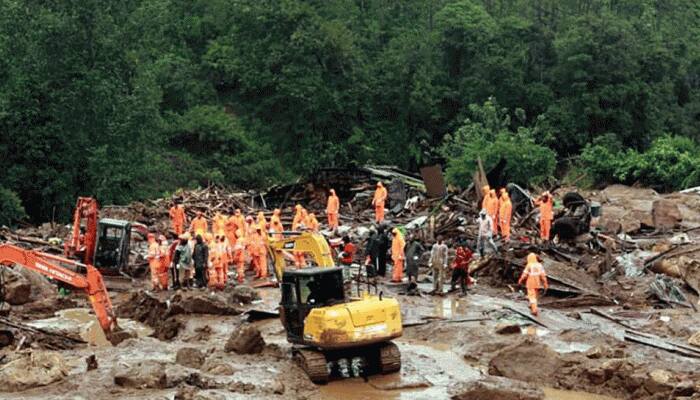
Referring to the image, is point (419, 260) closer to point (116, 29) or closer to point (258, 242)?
point (258, 242)

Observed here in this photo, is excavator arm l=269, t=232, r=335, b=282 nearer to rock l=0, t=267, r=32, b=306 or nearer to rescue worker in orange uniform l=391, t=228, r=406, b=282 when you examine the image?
rescue worker in orange uniform l=391, t=228, r=406, b=282

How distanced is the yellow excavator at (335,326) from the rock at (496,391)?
1.68 metres

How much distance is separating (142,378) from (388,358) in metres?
4.34

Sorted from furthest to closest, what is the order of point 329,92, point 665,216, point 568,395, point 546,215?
1. point 329,92
2. point 665,216
3. point 546,215
4. point 568,395

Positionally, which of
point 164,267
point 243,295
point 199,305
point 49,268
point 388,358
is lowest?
point 243,295

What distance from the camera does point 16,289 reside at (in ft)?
89.0

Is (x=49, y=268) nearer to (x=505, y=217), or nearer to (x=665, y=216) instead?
(x=505, y=217)

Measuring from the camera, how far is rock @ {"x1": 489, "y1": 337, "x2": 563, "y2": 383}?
63.3 ft

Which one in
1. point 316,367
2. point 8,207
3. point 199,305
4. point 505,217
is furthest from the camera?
point 8,207

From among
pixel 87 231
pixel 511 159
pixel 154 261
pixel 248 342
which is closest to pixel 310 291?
pixel 248 342

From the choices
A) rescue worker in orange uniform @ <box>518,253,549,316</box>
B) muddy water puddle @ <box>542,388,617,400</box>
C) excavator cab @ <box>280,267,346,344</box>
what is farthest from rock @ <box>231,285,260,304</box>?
muddy water puddle @ <box>542,388,617,400</box>

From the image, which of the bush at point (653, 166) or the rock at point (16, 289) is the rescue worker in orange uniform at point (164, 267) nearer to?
the rock at point (16, 289)

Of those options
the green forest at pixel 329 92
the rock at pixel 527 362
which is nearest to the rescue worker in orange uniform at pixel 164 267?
the rock at pixel 527 362

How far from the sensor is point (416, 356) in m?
21.2
